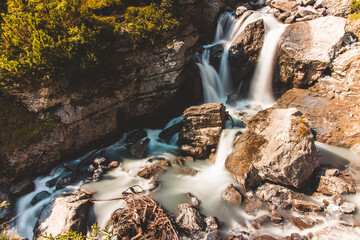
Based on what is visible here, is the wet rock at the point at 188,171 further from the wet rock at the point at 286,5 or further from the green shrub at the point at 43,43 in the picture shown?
the wet rock at the point at 286,5

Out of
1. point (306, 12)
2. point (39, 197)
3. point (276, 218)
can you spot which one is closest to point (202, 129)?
point (276, 218)

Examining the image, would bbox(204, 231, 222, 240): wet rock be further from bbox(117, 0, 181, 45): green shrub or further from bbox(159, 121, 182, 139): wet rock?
bbox(117, 0, 181, 45): green shrub

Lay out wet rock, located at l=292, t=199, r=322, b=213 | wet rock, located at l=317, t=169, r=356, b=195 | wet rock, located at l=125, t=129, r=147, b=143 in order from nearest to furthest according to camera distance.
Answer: wet rock, located at l=292, t=199, r=322, b=213 < wet rock, located at l=317, t=169, r=356, b=195 < wet rock, located at l=125, t=129, r=147, b=143

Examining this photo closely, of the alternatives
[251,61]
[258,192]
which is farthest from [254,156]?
[251,61]

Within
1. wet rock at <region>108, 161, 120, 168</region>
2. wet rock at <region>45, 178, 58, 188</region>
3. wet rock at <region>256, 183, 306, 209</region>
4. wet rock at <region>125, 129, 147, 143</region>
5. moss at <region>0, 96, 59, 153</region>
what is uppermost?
moss at <region>0, 96, 59, 153</region>

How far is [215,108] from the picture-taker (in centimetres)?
864

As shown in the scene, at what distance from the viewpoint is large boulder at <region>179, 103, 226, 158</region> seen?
855 cm

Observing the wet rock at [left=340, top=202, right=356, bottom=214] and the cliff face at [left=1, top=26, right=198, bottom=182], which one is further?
the cliff face at [left=1, top=26, right=198, bottom=182]

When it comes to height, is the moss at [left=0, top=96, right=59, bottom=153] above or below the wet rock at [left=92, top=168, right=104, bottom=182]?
above

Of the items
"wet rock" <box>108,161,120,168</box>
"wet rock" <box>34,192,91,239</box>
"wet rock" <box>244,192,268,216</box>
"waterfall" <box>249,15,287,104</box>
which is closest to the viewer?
"wet rock" <box>34,192,91,239</box>

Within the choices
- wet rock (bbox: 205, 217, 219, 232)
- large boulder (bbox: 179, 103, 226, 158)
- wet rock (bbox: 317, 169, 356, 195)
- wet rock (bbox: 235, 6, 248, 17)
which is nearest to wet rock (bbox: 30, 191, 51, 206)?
large boulder (bbox: 179, 103, 226, 158)

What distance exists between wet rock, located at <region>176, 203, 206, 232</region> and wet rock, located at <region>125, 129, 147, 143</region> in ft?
16.1

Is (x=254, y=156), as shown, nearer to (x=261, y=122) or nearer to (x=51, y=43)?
(x=261, y=122)

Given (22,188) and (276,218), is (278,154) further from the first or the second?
(22,188)
